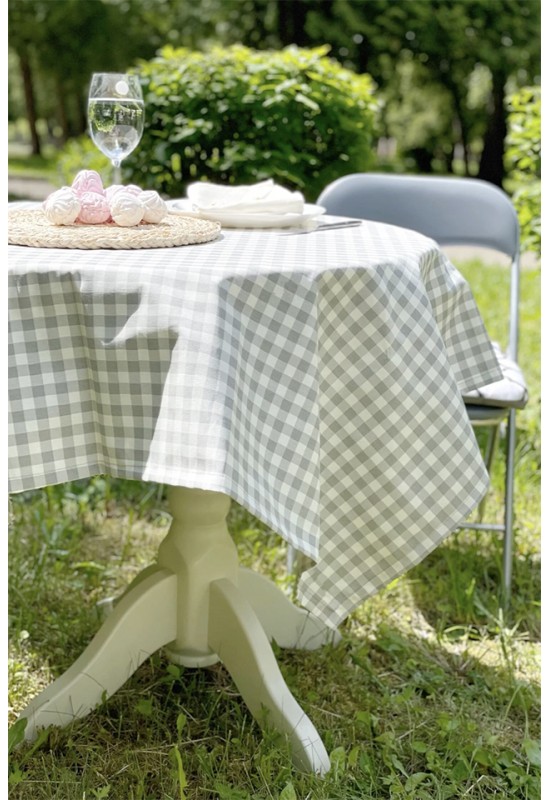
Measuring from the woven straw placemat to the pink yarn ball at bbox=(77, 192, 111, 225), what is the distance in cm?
2

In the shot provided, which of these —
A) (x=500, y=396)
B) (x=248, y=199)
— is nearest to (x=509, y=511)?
(x=500, y=396)

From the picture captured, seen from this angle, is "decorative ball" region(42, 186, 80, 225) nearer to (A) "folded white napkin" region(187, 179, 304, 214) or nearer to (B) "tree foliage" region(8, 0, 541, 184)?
(A) "folded white napkin" region(187, 179, 304, 214)

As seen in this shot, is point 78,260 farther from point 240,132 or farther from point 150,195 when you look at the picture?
point 240,132

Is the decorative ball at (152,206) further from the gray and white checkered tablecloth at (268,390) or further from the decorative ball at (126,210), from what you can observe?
the gray and white checkered tablecloth at (268,390)

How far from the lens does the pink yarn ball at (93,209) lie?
1910mm

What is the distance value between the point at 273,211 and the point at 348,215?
3.46 ft

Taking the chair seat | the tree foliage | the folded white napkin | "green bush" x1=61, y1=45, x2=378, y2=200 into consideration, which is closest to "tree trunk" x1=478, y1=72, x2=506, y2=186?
the tree foliage

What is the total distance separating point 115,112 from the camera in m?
→ 1.97

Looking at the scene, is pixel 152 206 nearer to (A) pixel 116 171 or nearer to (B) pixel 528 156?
(A) pixel 116 171

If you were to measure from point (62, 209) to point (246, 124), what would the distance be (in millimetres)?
2435

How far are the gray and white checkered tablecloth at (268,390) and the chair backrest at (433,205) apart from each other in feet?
4.34

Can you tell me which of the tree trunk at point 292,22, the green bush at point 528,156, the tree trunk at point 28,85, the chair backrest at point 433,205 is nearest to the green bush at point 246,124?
the green bush at point 528,156

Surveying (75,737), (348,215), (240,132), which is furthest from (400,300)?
(240,132)

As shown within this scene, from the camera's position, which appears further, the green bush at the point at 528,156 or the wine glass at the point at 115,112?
the green bush at the point at 528,156
